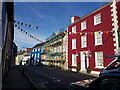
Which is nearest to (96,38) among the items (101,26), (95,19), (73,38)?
(101,26)

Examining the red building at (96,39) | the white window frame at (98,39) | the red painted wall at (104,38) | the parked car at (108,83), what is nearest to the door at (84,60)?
the red building at (96,39)

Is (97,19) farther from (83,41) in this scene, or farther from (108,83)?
(108,83)

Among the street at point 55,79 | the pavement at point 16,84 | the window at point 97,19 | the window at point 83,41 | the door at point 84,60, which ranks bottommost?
the street at point 55,79

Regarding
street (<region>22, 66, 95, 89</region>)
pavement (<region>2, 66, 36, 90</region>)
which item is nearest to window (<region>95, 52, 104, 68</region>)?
street (<region>22, 66, 95, 89</region>)

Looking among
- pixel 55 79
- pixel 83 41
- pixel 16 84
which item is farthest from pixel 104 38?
pixel 16 84

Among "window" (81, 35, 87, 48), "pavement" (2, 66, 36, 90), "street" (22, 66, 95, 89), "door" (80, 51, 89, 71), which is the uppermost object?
"window" (81, 35, 87, 48)

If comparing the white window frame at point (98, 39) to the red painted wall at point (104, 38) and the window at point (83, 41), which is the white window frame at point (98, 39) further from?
the window at point (83, 41)

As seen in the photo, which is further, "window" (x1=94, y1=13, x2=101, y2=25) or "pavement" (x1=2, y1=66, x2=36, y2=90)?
"window" (x1=94, y1=13, x2=101, y2=25)

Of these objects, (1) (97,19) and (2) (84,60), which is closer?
(1) (97,19)

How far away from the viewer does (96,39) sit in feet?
53.9

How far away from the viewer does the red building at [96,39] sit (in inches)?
556

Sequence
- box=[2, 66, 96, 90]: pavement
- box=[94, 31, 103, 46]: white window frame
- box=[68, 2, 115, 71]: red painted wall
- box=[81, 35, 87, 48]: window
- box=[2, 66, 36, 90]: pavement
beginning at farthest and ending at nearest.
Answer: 1. box=[81, 35, 87, 48]: window
2. box=[94, 31, 103, 46]: white window frame
3. box=[68, 2, 115, 71]: red painted wall
4. box=[2, 66, 96, 90]: pavement
5. box=[2, 66, 36, 90]: pavement

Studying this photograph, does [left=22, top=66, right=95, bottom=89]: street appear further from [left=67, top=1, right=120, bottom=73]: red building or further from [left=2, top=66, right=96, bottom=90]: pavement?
[left=67, top=1, right=120, bottom=73]: red building

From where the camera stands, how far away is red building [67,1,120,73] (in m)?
14.1
